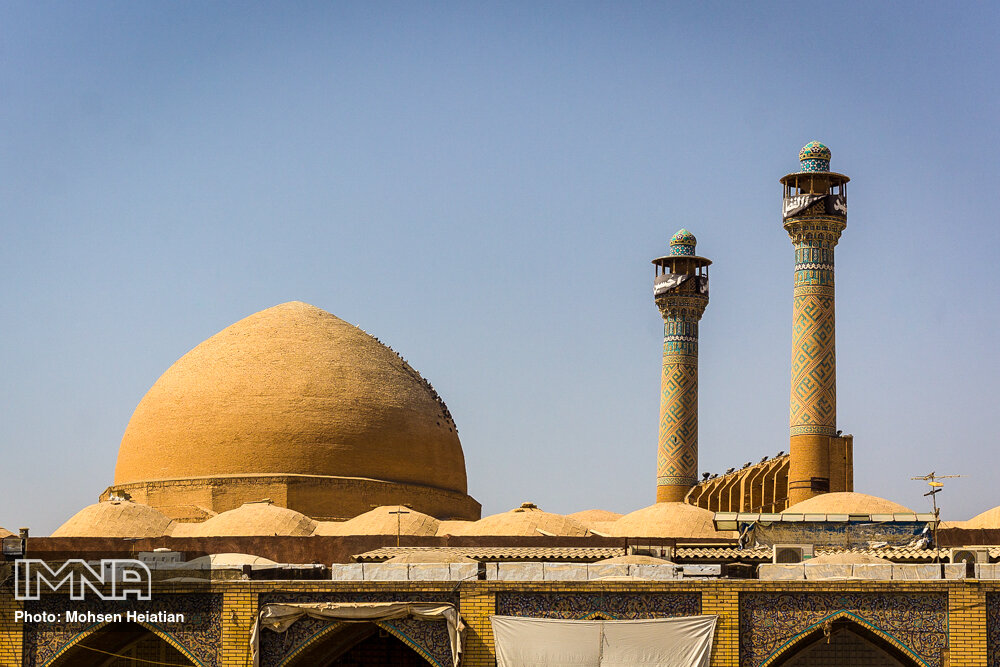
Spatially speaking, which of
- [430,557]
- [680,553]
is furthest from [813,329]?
[430,557]

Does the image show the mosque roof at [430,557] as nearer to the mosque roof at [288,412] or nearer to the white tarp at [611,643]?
the white tarp at [611,643]

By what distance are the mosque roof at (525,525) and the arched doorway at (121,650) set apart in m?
10.8

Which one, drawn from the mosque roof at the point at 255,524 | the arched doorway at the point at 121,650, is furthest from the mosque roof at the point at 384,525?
the arched doorway at the point at 121,650

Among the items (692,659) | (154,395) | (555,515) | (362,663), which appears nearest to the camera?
(692,659)

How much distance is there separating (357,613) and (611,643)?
8.24 ft

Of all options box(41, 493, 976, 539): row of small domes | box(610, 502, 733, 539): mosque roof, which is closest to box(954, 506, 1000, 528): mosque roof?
box(41, 493, 976, 539): row of small domes

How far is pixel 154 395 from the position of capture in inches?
1394

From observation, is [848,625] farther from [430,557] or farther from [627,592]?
[430,557]

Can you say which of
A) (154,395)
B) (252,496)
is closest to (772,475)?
(252,496)

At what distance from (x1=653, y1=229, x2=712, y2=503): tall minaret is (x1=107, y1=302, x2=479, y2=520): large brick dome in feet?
16.9

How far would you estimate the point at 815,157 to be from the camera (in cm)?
3347

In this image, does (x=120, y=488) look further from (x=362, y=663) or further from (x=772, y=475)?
(x=362, y=663)

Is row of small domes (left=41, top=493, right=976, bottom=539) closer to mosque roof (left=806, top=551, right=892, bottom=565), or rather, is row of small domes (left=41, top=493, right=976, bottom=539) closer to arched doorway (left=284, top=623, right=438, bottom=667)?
mosque roof (left=806, top=551, right=892, bottom=565)

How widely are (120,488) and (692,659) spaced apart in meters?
22.7
